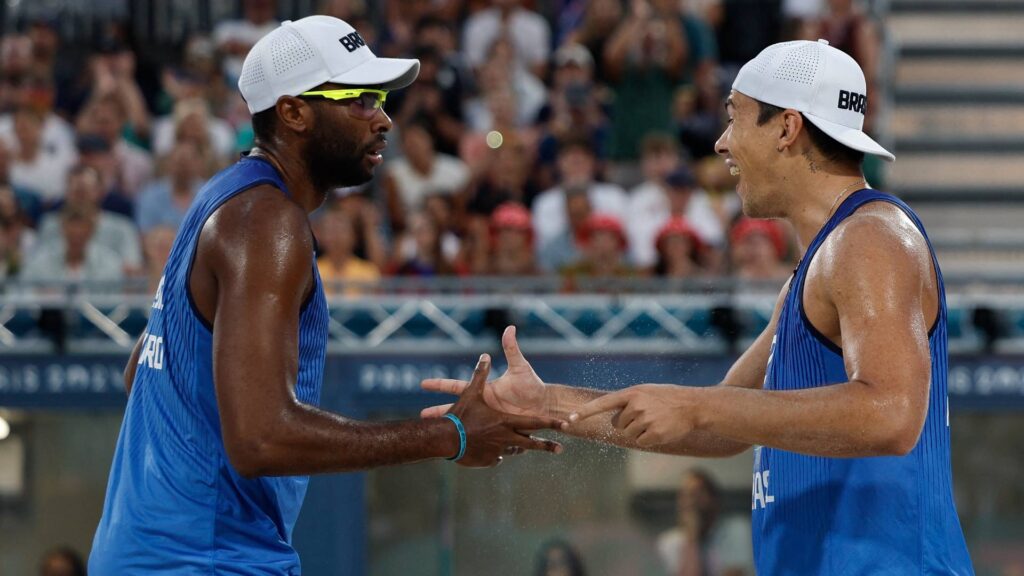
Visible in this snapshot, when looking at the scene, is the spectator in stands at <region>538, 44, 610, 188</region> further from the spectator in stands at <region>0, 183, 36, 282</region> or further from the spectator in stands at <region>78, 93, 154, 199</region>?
the spectator in stands at <region>0, 183, 36, 282</region>

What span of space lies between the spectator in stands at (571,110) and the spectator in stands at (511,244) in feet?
3.48

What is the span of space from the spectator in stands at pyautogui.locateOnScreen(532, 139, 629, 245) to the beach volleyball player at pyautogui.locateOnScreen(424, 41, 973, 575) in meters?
5.44

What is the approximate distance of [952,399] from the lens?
26.1 feet

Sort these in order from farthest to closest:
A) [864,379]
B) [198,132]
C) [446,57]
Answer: [446,57] → [198,132] → [864,379]

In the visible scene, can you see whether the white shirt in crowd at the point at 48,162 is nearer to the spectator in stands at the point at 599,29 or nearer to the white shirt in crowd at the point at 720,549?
the spectator in stands at the point at 599,29

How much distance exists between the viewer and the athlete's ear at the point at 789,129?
12.5ft

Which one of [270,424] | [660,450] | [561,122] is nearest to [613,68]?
[561,122]

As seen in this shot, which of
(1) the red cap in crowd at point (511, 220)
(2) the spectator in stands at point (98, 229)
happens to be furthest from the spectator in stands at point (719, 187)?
(2) the spectator in stands at point (98, 229)

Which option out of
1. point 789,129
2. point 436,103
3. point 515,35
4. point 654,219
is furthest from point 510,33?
point 789,129

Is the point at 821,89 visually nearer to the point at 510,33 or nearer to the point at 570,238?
the point at 570,238

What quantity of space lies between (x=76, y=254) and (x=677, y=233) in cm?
365

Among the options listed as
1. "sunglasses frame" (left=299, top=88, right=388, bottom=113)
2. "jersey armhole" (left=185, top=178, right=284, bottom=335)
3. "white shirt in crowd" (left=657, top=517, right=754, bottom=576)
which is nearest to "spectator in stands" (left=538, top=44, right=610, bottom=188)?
"white shirt in crowd" (left=657, top=517, right=754, bottom=576)

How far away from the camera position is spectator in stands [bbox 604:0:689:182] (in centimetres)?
1092

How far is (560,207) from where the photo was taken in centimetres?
968
